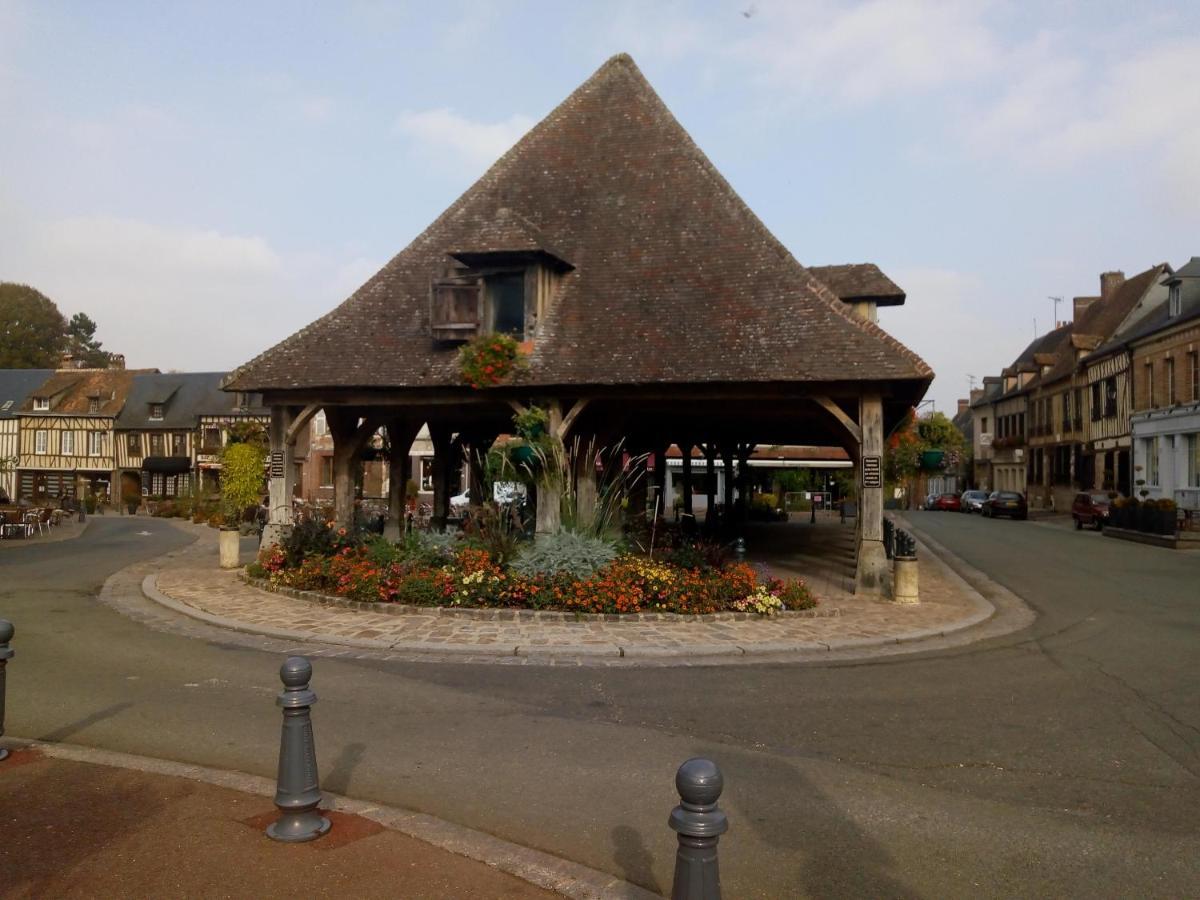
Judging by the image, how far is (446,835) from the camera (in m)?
4.42

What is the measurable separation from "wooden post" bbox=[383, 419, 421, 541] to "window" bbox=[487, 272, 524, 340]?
15.7 ft

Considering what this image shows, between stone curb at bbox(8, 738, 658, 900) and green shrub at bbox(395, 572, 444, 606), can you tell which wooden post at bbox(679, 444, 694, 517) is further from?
stone curb at bbox(8, 738, 658, 900)

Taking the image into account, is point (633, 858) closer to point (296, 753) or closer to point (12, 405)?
point (296, 753)

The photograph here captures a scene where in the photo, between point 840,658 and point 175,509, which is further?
point 175,509

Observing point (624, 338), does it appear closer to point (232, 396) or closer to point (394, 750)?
point (394, 750)

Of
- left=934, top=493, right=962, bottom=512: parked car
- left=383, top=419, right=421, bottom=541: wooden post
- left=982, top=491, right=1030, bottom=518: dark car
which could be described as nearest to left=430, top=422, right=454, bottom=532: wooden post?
left=383, top=419, right=421, bottom=541: wooden post

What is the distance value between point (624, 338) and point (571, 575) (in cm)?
375

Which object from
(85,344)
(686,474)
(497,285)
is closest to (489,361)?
(497,285)

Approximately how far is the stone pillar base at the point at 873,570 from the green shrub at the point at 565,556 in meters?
3.42

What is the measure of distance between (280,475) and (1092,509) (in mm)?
27240

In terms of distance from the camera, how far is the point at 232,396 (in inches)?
1886

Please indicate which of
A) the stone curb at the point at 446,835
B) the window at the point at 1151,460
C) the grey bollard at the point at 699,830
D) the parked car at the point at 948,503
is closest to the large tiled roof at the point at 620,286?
the stone curb at the point at 446,835

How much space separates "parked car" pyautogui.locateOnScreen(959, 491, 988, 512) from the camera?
152 feet

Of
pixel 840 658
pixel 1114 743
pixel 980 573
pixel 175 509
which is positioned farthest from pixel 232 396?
pixel 1114 743
